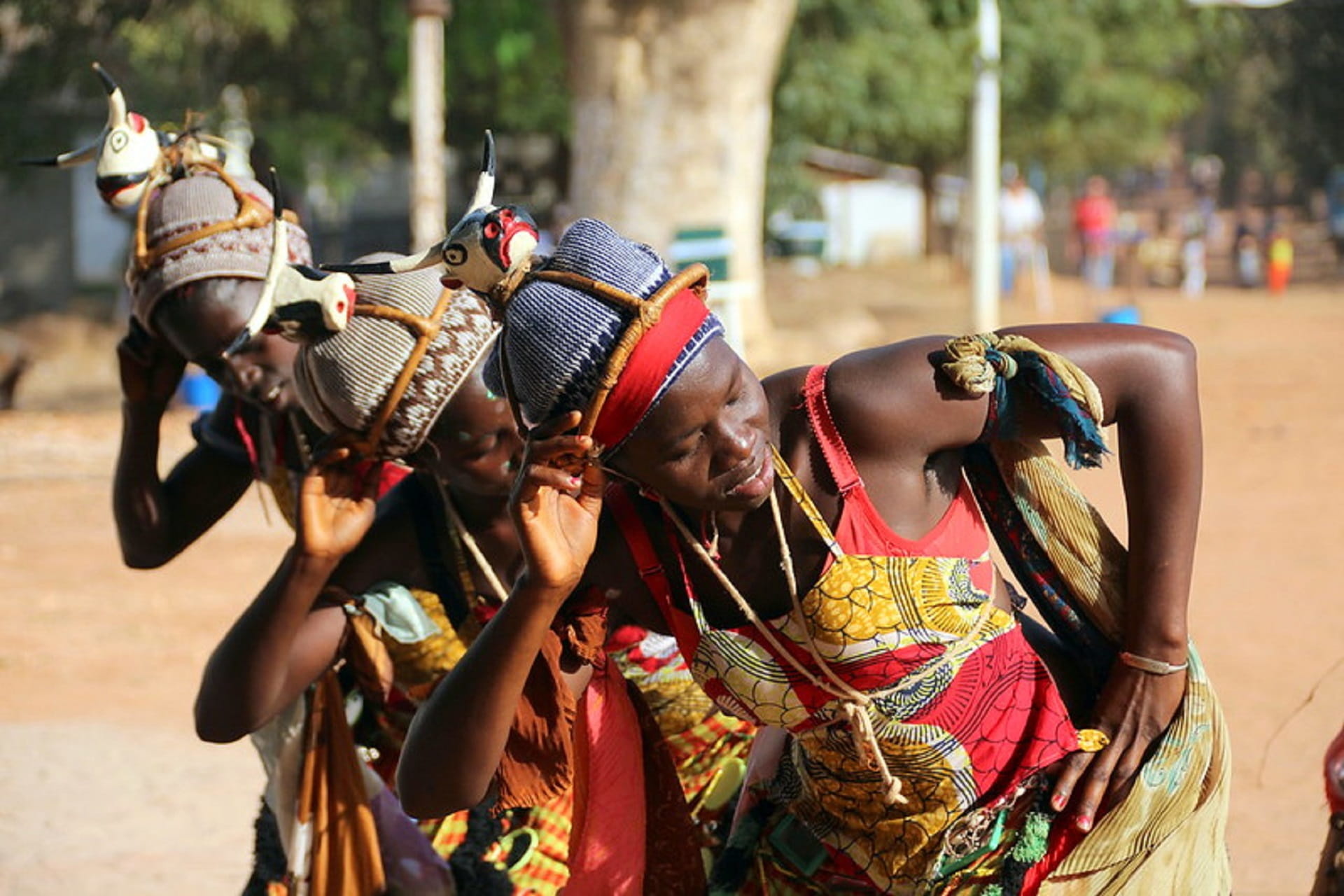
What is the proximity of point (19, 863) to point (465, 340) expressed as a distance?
10.8 ft

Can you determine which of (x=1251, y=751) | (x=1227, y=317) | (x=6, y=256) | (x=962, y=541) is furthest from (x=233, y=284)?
(x=6, y=256)

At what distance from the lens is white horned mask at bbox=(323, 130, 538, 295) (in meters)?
2.40

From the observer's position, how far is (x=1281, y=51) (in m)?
32.4

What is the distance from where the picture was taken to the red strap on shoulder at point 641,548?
8.21ft

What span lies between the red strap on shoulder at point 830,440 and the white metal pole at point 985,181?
14655 mm

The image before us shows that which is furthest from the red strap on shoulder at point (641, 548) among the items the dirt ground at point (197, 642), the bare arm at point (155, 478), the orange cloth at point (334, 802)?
the bare arm at point (155, 478)

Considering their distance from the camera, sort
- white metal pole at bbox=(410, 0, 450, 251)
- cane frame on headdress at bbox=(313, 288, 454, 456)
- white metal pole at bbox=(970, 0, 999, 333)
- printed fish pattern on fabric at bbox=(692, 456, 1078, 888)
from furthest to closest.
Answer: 1. white metal pole at bbox=(970, 0, 999, 333)
2. white metal pole at bbox=(410, 0, 450, 251)
3. cane frame on headdress at bbox=(313, 288, 454, 456)
4. printed fish pattern on fabric at bbox=(692, 456, 1078, 888)

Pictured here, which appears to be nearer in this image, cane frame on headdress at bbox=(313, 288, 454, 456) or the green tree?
cane frame on headdress at bbox=(313, 288, 454, 456)

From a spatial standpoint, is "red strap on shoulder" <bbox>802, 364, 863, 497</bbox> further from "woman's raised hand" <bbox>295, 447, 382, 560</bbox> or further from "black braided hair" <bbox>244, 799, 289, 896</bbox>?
"black braided hair" <bbox>244, 799, 289, 896</bbox>

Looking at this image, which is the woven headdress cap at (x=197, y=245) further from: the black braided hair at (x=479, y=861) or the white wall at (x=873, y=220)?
the white wall at (x=873, y=220)

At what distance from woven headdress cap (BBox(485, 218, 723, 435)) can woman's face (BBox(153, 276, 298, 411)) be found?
123cm

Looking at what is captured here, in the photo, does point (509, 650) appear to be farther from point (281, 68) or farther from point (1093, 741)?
point (281, 68)

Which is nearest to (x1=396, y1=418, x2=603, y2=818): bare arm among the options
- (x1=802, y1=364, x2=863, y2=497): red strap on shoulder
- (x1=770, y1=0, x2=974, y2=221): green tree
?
(x1=802, y1=364, x2=863, y2=497): red strap on shoulder

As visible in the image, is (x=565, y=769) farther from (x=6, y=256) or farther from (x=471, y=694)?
(x=6, y=256)
